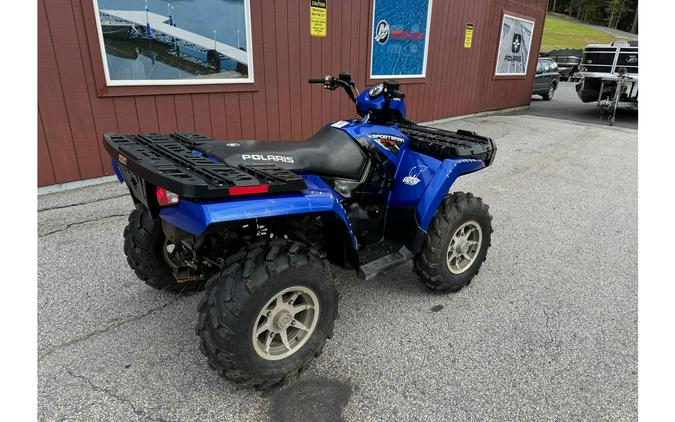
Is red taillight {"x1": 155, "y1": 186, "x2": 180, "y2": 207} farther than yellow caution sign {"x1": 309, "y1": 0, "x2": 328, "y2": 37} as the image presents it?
No

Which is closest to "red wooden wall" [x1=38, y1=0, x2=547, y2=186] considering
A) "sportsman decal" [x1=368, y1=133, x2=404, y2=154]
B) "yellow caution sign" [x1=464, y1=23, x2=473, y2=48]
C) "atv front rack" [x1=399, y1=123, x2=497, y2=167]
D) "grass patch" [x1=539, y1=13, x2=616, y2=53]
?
"yellow caution sign" [x1=464, y1=23, x2=473, y2=48]

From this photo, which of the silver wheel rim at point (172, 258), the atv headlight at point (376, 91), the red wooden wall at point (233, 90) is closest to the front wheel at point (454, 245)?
the atv headlight at point (376, 91)

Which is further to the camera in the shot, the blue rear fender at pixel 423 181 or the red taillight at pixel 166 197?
the blue rear fender at pixel 423 181

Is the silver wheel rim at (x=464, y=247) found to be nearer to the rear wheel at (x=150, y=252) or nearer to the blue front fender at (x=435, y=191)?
the blue front fender at (x=435, y=191)

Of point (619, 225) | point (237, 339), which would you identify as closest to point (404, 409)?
point (237, 339)

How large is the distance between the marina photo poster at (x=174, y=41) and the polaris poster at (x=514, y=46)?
9.21 meters

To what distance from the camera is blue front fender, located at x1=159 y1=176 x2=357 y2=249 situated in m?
1.72

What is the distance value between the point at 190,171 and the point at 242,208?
0.31 metres

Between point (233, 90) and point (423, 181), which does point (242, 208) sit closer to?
point (423, 181)

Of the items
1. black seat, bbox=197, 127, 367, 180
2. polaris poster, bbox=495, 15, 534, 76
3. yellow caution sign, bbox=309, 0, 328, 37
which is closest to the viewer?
black seat, bbox=197, 127, 367, 180

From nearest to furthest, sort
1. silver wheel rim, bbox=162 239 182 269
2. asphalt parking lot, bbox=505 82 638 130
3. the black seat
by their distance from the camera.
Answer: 1. the black seat
2. silver wheel rim, bbox=162 239 182 269
3. asphalt parking lot, bbox=505 82 638 130

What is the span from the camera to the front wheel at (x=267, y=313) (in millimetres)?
1873

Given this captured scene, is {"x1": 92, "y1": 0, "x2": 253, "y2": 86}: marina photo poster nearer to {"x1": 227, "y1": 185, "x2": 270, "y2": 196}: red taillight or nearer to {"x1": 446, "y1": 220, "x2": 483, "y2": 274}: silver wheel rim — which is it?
{"x1": 227, "y1": 185, "x2": 270, "y2": 196}: red taillight

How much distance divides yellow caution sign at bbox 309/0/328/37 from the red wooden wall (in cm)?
10
